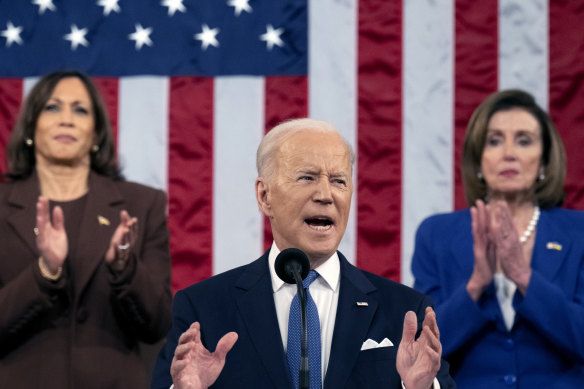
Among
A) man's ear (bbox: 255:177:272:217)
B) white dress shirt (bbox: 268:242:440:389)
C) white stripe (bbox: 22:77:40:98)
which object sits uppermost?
white stripe (bbox: 22:77:40:98)

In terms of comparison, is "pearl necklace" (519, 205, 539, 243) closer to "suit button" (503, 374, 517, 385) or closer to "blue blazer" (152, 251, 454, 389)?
"suit button" (503, 374, 517, 385)

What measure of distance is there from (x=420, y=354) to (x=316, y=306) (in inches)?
11.8

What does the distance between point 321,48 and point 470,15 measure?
0.66 m

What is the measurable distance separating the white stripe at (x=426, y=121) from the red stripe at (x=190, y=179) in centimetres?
85

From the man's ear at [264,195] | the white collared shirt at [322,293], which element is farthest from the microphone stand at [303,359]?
the man's ear at [264,195]

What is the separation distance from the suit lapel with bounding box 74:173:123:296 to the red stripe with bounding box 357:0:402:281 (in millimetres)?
1160

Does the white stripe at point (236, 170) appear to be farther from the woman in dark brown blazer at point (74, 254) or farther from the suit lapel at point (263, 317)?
the suit lapel at point (263, 317)

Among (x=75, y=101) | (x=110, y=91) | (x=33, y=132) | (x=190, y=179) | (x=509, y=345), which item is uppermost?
(x=110, y=91)

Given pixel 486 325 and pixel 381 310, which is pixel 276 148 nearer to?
pixel 381 310

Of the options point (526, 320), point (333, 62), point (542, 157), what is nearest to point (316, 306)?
point (526, 320)

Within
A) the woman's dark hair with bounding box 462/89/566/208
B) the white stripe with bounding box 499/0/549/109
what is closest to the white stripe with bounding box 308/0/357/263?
the white stripe with bounding box 499/0/549/109

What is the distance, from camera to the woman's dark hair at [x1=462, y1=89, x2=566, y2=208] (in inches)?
116

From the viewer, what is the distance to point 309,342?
1797 millimetres

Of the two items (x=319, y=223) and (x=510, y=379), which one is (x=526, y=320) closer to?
(x=510, y=379)
